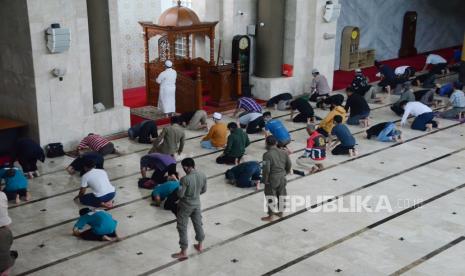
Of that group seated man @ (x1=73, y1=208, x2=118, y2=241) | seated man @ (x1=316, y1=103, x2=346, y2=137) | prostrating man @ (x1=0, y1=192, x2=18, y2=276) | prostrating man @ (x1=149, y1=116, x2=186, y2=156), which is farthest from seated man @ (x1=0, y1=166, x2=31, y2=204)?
seated man @ (x1=316, y1=103, x2=346, y2=137)

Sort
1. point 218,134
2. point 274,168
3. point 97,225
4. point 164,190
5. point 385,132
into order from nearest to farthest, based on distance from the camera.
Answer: point 97,225
point 274,168
point 164,190
point 218,134
point 385,132

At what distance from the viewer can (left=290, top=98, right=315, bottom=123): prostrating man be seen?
13062 mm

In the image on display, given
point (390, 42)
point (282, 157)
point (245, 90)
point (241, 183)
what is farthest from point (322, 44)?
point (282, 157)

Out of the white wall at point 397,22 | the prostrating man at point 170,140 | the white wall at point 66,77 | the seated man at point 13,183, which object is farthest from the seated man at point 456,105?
the seated man at point 13,183

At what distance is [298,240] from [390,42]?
13.9 meters

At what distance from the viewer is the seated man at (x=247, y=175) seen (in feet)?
31.0

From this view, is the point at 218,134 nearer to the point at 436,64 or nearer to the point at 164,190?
the point at 164,190

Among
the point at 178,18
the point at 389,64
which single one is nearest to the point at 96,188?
the point at 178,18

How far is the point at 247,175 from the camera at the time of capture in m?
9.44

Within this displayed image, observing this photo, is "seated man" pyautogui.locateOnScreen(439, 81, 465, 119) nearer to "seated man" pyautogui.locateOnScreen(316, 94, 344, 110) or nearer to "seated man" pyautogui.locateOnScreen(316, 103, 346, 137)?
"seated man" pyautogui.locateOnScreen(316, 94, 344, 110)

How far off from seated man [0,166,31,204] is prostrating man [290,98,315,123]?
6.12 metres

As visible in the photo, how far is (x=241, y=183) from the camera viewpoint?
951 centimetres

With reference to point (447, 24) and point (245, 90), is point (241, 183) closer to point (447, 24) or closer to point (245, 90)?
point (245, 90)

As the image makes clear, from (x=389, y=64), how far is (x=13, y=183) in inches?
542
